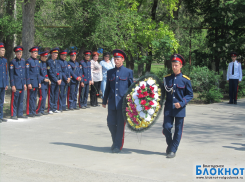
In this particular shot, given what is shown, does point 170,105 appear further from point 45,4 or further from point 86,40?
point 45,4

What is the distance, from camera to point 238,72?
13.5 metres

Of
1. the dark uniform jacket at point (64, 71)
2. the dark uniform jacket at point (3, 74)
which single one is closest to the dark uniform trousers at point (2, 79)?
the dark uniform jacket at point (3, 74)

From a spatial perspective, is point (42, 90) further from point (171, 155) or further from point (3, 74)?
point (171, 155)

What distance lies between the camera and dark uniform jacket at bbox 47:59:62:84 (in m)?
11.1

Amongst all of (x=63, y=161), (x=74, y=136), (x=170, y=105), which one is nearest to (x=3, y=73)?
(x=74, y=136)

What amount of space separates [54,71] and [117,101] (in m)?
5.11

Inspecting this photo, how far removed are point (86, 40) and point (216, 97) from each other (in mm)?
6352

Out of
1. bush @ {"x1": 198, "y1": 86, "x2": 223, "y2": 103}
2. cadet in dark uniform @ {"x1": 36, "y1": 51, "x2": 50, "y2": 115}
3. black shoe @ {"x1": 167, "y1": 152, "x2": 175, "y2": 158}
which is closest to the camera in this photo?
black shoe @ {"x1": 167, "y1": 152, "x2": 175, "y2": 158}

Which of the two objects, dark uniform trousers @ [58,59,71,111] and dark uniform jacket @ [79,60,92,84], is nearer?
dark uniform trousers @ [58,59,71,111]

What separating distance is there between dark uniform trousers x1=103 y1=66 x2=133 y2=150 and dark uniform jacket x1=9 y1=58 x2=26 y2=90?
13.4 feet

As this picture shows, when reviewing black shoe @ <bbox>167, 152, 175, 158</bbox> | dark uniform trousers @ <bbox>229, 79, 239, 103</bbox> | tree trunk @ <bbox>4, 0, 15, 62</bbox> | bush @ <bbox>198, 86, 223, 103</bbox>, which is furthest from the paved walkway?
tree trunk @ <bbox>4, 0, 15, 62</bbox>

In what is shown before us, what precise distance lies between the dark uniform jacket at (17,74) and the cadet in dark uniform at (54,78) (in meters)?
1.29

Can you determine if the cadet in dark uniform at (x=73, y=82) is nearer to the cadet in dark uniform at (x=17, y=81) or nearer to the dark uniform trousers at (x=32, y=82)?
the dark uniform trousers at (x=32, y=82)

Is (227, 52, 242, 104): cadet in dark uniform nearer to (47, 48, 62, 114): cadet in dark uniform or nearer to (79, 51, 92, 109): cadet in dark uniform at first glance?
(79, 51, 92, 109): cadet in dark uniform
